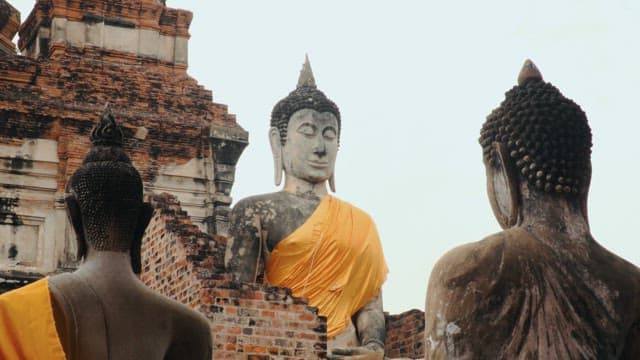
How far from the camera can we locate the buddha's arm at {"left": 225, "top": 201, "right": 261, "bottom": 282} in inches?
556

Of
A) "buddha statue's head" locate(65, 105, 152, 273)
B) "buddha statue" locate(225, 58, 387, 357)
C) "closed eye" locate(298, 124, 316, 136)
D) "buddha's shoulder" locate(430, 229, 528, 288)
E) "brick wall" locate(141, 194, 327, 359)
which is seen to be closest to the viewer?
"buddha's shoulder" locate(430, 229, 528, 288)

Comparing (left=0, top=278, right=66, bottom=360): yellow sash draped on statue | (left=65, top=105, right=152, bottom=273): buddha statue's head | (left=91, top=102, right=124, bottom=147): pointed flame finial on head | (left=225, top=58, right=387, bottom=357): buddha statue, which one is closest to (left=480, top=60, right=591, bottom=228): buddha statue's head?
(left=65, top=105, right=152, bottom=273): buddha statue's head

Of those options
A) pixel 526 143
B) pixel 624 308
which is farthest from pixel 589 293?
pixel 526 143

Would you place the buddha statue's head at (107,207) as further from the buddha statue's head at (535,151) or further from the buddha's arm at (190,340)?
the buddha statue's head at (535,151)

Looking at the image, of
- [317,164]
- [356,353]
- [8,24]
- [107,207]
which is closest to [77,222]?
[107,207]

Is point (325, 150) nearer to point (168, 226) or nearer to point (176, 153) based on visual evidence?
point (168, 226)

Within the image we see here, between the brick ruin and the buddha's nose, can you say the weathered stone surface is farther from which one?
the buddha's nose

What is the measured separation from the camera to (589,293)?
20.4ft

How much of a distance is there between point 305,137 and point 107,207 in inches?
332

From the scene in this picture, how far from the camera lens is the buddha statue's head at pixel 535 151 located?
6.38 metres

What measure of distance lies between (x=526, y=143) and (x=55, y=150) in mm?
13445

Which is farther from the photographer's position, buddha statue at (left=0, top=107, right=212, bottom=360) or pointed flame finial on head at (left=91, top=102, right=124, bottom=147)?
pointed flame finial on head at (left=91, top=102, right=124, bottom=147)

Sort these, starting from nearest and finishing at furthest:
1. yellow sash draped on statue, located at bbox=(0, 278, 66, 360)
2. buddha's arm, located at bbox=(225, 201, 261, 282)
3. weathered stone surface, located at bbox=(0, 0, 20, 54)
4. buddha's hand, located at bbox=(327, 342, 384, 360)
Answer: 1. yellow sash draped on statue, located at bbox=(0, 278, 66, 360)
2. buddha's hand, located at bbox=(327, 342, 384, 360)
3. buddha's arm, located at bbox=(225, 201, 261, 282)
4. weathered stone surface, located at bbox=(0, 0, 20, 54)

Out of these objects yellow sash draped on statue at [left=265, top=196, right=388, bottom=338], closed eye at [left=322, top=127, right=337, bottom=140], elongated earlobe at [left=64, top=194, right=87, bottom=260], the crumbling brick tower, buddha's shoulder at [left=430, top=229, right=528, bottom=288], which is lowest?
buddha's shoulder at [left=430, top=229, right=528, bottom=288]
